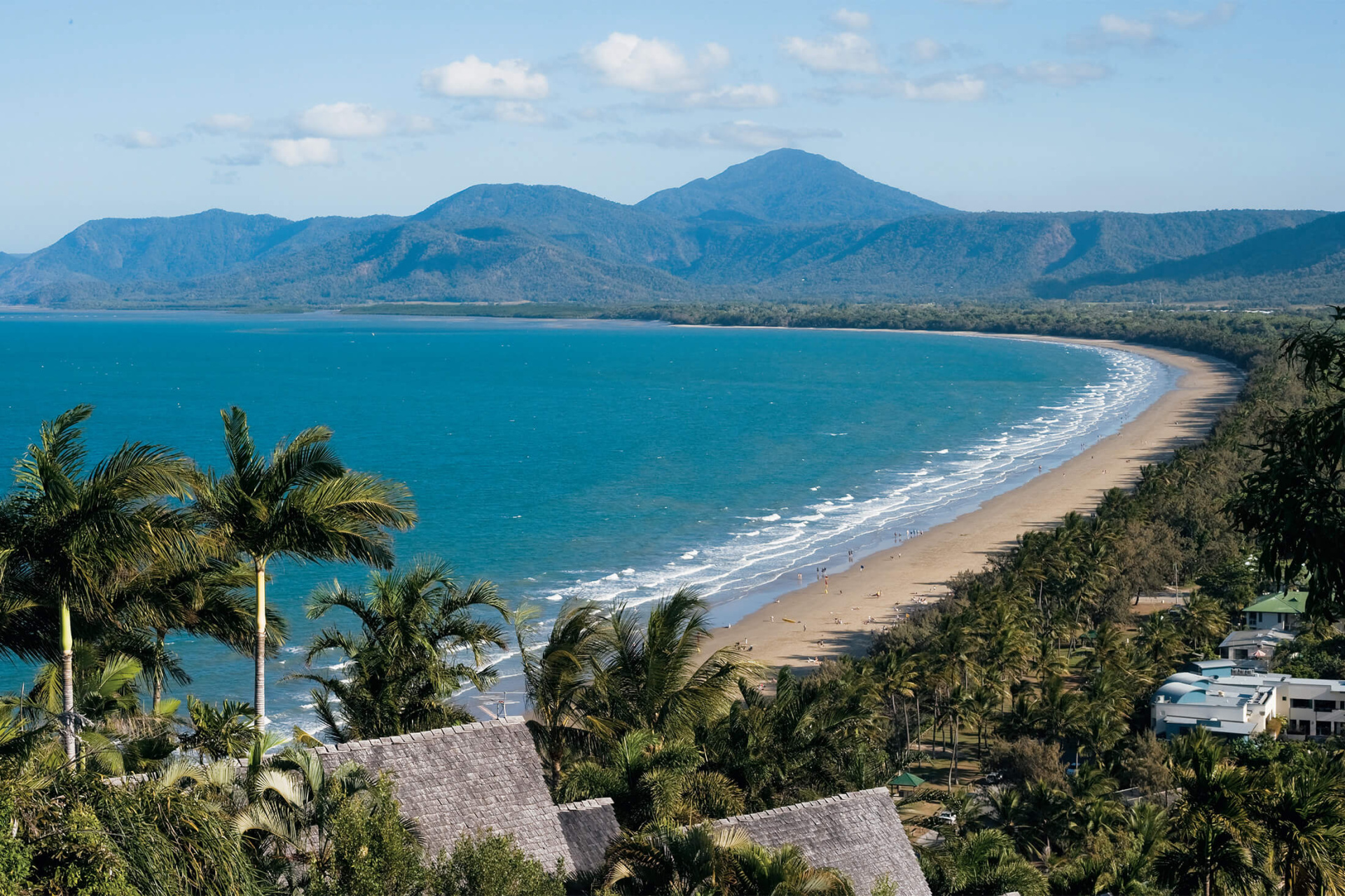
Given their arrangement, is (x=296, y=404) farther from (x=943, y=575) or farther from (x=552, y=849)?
(x=552, y=849)

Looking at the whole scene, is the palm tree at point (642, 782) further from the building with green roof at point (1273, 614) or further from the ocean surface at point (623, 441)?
the building with green roof at point (1273, 614)

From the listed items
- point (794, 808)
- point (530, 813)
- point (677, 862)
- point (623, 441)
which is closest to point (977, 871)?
point (794, 808)

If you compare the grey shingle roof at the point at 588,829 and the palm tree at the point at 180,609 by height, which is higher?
the palm tree at the point at 180,609

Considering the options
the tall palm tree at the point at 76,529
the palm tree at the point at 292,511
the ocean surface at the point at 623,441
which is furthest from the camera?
the ocean surface at the point at 623,441

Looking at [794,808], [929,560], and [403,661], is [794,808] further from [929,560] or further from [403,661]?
[929,560]

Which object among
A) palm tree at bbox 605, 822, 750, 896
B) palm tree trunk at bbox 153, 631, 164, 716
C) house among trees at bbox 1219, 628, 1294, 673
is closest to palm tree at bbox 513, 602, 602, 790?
palm tree trunk at bbox 153, 631, 164, 716

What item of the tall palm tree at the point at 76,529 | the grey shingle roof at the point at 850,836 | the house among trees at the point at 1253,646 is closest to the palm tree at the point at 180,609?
the tall palm tree at the point at 76,529
